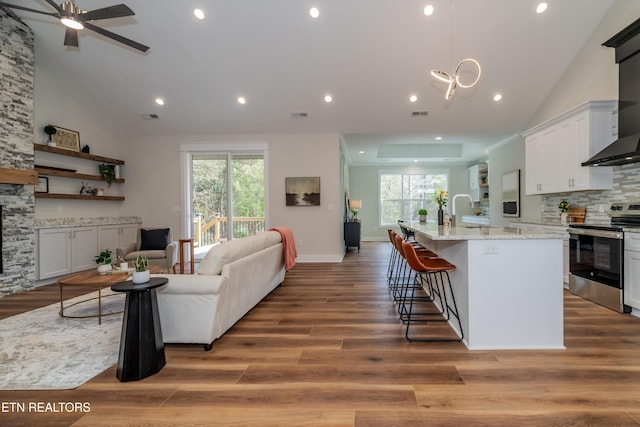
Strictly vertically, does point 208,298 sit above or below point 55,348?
above

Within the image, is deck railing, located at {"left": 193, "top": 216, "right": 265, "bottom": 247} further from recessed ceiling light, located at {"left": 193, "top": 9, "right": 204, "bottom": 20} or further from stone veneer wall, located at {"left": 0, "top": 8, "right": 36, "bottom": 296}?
recessed ceiling light, located at {"left": 193, "top": 9, "right": 204, "bottom": 20}

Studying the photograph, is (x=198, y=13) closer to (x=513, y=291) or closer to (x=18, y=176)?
(x=18, y=176)

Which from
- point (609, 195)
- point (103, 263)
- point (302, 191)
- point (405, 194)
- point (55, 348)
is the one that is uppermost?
point (405, 194)

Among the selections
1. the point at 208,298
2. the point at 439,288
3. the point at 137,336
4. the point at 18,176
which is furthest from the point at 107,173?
the point at 439,288

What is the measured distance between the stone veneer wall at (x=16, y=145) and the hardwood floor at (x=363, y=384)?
3.46 meters

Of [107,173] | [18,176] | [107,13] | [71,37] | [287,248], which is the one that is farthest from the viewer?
[107,173]

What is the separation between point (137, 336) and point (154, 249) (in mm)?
3573

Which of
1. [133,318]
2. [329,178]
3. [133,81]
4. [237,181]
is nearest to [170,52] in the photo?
[133,81]

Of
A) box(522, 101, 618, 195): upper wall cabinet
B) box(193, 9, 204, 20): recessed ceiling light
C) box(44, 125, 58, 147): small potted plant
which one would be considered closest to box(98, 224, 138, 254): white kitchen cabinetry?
box(44, 125, 58, 147): small potted plant

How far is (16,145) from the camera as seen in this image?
4441mm

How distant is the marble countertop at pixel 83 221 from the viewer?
4.79m

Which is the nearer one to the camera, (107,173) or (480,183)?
(107,173)

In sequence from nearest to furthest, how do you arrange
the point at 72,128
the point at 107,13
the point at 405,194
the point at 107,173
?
the point at 107,13, the point at 72,128, the point at 107,173, the point at 405,194

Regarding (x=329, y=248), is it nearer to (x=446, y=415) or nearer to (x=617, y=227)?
(x=617, y=227)
